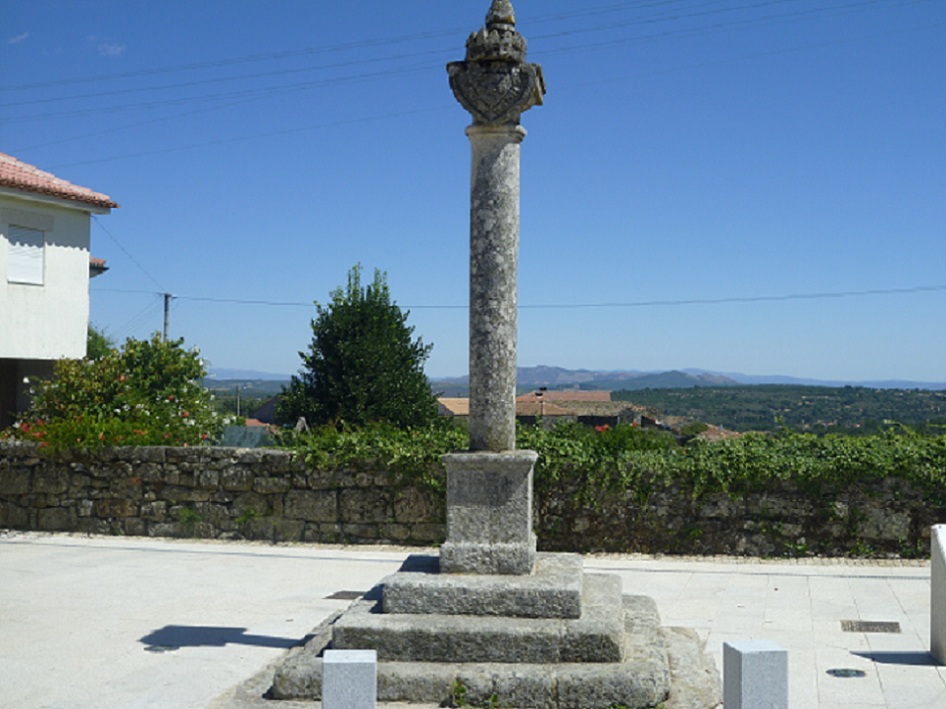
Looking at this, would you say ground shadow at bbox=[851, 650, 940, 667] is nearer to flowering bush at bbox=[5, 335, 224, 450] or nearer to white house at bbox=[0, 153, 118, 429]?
flowering bush at bbox=[5, 335, 224, 450]

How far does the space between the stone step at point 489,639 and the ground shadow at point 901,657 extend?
203 centimetres

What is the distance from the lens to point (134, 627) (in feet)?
25.7

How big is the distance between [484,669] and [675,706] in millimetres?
1102

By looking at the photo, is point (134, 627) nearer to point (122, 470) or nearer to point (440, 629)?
point (440, 629)

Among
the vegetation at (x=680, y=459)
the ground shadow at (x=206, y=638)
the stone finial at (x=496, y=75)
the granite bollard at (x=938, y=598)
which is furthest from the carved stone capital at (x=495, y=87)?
the vegetation at (x=680, y=459)

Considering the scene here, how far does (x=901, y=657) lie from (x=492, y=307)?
370 cm

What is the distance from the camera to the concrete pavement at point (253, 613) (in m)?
6.25

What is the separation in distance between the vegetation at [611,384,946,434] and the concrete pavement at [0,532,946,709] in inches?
720

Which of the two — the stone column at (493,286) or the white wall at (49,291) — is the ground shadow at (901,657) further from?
the white wall at (49,291)

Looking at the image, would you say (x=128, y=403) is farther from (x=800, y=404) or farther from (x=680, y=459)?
(x=800, y=404)

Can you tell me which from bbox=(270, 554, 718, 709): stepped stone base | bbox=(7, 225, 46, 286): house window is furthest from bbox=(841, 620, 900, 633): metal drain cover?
bbox=(7, 225, 46, 286): house window

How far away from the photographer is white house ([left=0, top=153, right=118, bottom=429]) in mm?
17500

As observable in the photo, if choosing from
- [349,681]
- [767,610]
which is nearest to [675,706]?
[349,681]

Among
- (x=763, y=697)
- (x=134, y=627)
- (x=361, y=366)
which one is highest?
(x=361, y=366)
